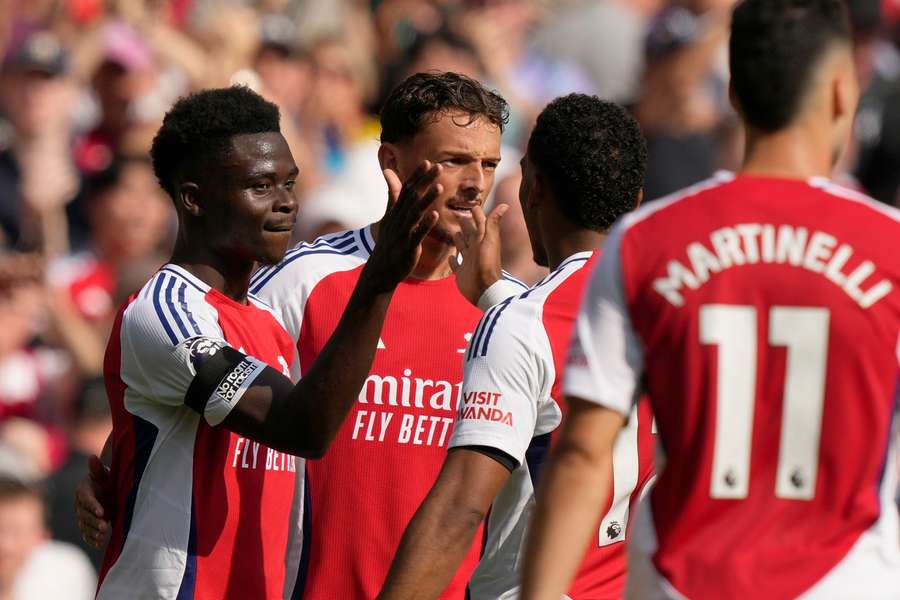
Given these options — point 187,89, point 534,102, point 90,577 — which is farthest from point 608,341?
point 534,102

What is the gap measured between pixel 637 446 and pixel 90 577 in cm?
458

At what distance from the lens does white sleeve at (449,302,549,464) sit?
4605mm

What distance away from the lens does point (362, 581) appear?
5.50m

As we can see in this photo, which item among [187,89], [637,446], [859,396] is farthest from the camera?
[187,89]

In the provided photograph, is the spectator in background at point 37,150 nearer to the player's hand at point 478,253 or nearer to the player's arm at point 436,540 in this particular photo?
the player's hand at point 478,253

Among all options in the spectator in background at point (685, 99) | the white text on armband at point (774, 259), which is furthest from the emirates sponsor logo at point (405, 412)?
the spectator in background at point (685, 99)

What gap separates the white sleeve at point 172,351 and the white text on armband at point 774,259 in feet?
5.36

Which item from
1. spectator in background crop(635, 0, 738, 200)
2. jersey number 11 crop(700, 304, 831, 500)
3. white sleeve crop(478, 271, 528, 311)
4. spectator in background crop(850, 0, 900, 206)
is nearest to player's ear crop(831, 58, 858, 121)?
jersey number 11 crop(700, 304, 831, 500)

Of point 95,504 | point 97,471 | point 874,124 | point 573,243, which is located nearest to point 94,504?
point 95,504

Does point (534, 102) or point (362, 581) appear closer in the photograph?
point (362, 581)

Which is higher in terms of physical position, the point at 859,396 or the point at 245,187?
the point at 245,187

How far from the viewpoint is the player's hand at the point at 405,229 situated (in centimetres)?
453

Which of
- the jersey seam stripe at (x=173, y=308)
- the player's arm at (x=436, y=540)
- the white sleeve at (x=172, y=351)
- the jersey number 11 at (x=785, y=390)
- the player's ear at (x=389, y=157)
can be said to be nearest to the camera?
the jersey number 11 at (x=785, y=390)

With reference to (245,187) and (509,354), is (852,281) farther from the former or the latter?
(245,187)
